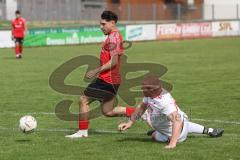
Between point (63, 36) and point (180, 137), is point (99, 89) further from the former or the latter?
point (63, 36)

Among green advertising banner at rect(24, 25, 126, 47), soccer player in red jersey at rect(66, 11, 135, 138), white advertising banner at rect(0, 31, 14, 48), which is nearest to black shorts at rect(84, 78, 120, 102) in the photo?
soccer player in red jersey at rect(66, 11, 135, 138)

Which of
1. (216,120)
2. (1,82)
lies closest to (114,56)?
(216,120)

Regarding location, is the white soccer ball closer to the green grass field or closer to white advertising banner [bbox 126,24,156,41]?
the green grass field

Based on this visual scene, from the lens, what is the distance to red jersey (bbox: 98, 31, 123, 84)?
33.8 ft

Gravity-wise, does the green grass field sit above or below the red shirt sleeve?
below

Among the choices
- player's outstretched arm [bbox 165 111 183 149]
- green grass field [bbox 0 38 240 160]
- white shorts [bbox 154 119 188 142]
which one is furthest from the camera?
white shorts [bbox 154 119 188 142]

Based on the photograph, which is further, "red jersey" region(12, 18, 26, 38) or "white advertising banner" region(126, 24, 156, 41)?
"white advertising banner" region(126, 24, 156, 41)

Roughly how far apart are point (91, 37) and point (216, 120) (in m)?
31.5

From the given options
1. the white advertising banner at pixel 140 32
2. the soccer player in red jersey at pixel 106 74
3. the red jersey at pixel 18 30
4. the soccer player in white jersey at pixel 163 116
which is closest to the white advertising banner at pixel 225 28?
the white advertising banner at pixel 140 32

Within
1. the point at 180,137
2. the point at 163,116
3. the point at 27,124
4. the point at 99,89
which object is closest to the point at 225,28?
the point at 99,89

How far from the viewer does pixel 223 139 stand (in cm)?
1032

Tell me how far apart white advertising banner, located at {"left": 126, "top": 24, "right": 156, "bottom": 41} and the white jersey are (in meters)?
35.0

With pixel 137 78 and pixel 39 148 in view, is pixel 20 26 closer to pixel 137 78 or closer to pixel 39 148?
pixel 137 78

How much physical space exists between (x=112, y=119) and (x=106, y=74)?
2575 mm
